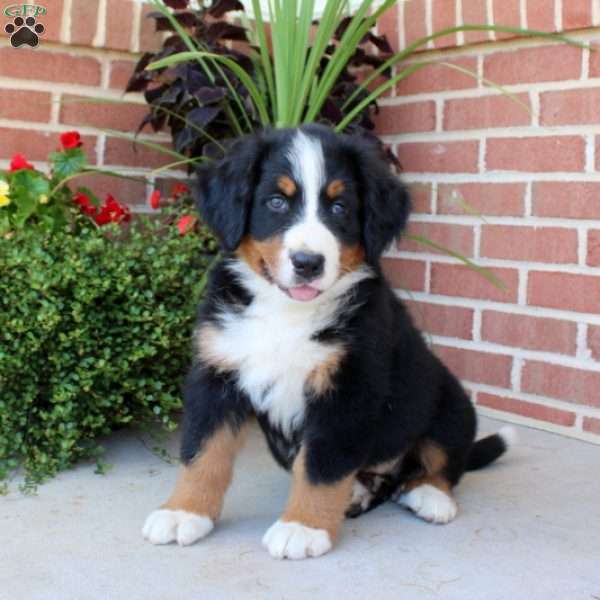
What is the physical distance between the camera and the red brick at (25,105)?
11.3ft

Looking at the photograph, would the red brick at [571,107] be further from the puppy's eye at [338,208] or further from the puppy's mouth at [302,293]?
the puppy's mouth at [302,293]

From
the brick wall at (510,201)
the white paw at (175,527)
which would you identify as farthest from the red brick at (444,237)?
the white paw at (175,527)

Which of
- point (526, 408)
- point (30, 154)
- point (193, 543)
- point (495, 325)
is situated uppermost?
point (30, 154)

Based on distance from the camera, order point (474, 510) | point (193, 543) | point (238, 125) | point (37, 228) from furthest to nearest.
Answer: point (238, 125)
point (37, 228)
point (474, 510)
point (193, 543)

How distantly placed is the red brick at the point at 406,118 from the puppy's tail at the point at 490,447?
1411 millimetres

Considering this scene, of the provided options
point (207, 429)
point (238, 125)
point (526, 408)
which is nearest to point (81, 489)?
point (207, 429)

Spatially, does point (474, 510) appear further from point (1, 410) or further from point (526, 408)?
point (1, 410)

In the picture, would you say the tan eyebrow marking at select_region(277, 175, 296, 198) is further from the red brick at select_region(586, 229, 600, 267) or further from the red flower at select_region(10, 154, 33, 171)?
the red brick at select_region(586, 229, 600, 267)

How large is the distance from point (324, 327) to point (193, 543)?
66 centimetres

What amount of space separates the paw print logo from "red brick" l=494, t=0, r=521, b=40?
5.91ft

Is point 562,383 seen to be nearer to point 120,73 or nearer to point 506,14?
point 506,14

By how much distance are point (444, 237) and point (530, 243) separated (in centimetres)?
41

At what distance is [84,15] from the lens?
3520 mm

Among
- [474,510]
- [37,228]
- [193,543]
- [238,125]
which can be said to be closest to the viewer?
[193,543]
